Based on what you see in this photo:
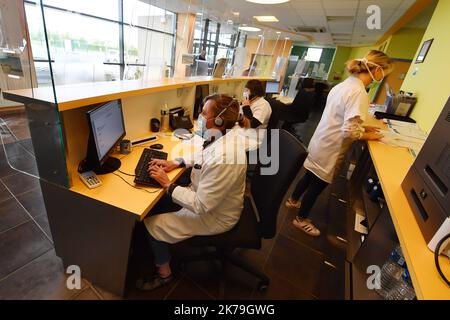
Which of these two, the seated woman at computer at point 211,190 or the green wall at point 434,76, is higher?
the green wall at point 434,76

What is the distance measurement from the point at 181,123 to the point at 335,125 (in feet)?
4.58

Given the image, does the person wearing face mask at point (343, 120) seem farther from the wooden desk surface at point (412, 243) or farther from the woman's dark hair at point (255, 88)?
the woman's dark hair at point (255, 88)

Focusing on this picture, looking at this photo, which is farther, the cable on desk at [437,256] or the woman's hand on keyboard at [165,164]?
the woman's hand on keyboard at [165,164]

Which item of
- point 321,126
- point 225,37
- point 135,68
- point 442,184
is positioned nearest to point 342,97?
point 321,126

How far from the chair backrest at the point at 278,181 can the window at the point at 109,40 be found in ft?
5.39

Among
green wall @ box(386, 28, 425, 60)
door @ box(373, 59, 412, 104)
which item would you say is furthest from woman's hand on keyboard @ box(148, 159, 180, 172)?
green wall @ box(386, 28, 425, 60)

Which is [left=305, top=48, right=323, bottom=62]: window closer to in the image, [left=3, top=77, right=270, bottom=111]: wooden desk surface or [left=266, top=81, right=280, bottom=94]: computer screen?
[left=266, top=81, right=280, bottom=94]: computer screen

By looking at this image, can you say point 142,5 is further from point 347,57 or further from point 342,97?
point 347,57

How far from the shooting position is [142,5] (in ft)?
7.70

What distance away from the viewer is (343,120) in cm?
170

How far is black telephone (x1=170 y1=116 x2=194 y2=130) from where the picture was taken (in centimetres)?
219

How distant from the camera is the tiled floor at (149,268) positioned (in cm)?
135

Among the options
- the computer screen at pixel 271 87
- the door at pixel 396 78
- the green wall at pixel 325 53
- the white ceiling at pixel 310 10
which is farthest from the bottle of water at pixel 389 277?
the green wall at pixel 325 53

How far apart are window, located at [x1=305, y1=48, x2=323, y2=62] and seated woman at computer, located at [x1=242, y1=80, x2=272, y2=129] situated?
12.0 meters
